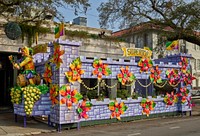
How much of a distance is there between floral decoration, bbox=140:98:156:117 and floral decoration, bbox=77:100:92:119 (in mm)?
3091

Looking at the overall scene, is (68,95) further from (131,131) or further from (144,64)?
(144,64)

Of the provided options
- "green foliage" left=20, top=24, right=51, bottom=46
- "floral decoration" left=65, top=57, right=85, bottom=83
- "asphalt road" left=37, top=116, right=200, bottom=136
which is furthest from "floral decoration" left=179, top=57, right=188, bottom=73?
"green foliage" left=20, top=24, right=51, bottom=46

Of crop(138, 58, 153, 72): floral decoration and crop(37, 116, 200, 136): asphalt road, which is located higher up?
crop(138, 58, 153, 72): floral decoration

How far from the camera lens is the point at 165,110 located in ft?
46.8

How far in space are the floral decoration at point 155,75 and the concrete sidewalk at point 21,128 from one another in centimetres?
565

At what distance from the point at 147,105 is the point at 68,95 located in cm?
452

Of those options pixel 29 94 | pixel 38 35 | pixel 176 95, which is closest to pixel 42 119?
pixel 29 94

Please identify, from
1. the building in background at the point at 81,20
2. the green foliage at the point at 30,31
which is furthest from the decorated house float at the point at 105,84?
the building in background at the point at 81,20

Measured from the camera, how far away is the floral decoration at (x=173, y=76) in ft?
47.8

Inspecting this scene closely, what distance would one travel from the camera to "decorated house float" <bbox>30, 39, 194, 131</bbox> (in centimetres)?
1063

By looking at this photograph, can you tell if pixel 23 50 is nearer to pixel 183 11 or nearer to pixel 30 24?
pixel 30 24

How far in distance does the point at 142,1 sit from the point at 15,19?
404 inches

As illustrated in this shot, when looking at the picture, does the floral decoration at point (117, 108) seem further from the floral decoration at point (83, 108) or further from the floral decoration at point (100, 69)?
the floral decoration at point (100, 69)

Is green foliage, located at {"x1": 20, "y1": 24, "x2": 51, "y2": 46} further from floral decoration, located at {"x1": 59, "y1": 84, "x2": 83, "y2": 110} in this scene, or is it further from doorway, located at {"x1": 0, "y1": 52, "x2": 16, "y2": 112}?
floral decoration, located at {"x1": 59, "y1": 84, "x2": 83, "y2": 110}
